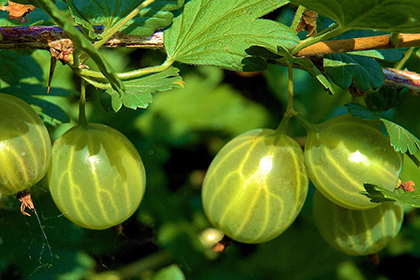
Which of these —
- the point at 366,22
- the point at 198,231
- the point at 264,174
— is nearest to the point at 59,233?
the point at 198,231

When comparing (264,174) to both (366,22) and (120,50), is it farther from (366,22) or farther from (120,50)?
→ (120,50)

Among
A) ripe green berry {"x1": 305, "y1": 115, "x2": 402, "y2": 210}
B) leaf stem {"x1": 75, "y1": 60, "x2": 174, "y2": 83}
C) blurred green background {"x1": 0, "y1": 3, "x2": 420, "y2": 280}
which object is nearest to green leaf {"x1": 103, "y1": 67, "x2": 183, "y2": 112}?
leaf stem {"x1": 75, "y1": 60, "x2": 174, "y2": 83}

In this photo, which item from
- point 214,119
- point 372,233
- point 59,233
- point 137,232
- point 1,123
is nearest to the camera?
point 1,123

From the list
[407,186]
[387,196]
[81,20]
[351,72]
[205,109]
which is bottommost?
[205,109]

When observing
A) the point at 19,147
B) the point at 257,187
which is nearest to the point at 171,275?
the point at 257,187

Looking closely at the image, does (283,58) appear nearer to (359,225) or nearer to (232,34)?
(232,34)
